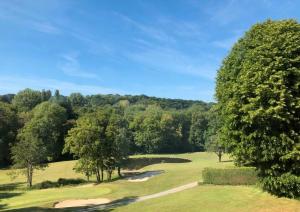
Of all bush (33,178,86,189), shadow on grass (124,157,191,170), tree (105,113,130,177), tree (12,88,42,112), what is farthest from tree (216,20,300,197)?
tree (12,88,42,112)

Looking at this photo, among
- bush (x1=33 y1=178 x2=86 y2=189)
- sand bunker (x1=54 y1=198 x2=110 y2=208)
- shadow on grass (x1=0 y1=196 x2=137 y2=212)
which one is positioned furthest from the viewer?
bush (x1=33 y1=178 x2=86 y2=189)

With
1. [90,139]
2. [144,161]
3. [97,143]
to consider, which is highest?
[90,139]

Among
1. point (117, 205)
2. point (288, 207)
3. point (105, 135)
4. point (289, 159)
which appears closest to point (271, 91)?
point (289, 159)

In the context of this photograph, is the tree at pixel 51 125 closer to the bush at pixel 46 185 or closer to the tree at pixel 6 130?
the tree at pixel 6 130

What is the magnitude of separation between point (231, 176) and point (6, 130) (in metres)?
67.3

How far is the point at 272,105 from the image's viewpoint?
2658cm

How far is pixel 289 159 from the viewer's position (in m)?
27.4

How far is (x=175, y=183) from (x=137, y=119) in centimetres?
7756

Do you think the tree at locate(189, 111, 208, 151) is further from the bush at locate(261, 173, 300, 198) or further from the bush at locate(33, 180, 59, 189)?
the bush at locate(261, 173, 300, 198)

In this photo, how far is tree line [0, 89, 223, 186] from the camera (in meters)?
53.8

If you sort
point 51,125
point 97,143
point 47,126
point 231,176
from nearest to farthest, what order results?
point 231,176 → point 97,143 → point 47,126 → point 51,125

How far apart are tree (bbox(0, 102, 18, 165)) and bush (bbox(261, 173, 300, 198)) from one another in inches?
2724

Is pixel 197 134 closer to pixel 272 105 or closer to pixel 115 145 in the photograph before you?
pixel 115 145

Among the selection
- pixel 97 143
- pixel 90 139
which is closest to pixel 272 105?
pixel 97 143
